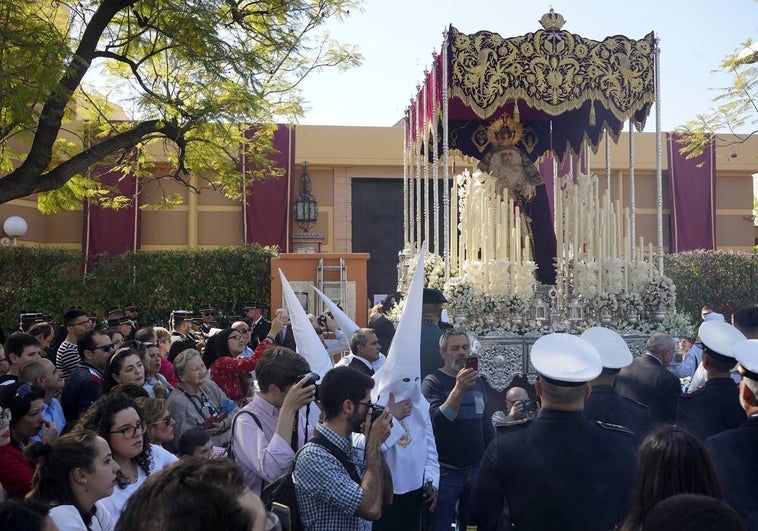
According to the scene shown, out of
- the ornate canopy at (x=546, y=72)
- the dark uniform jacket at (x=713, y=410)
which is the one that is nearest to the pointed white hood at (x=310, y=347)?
the dark uniform jacket at (x=713, y=410)

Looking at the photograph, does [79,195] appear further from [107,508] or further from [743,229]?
[743,229]

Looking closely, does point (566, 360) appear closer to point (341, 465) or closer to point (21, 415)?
point (341, 465)

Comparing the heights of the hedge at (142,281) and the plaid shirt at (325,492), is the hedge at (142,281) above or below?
above

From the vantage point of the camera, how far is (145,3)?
336 inches

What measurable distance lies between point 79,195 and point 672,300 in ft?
24.1

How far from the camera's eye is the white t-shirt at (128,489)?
3.56m

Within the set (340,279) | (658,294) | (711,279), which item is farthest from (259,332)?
(711,279)

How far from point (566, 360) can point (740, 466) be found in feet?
2.71

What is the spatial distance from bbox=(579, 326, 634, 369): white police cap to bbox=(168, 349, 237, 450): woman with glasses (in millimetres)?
2257

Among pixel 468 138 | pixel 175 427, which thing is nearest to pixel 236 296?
pixel 468 138

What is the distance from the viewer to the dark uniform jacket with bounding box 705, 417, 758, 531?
11.0 feet

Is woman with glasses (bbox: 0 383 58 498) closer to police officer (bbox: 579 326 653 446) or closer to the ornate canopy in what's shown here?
police officer (bbox: 579 326 653 446)

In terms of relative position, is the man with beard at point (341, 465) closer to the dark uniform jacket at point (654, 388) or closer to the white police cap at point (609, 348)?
the white police cap at point (609, 348)

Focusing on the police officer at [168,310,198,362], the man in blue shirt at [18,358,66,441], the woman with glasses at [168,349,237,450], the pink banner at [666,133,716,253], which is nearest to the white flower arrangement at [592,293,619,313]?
the police officer at [168,310,198,362]
